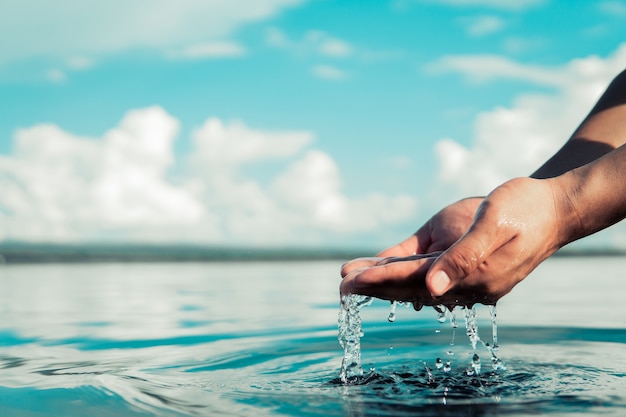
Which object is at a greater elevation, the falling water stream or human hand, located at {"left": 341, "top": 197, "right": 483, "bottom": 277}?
human hand, located at {"left": 341, "top": 197, "right": 483, "bottom": 277}

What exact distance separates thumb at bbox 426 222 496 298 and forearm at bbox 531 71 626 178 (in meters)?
1.53

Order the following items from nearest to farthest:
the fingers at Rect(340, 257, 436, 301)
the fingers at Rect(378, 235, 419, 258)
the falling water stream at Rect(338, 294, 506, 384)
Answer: the fingers at Rect(340, 257, 436, 301)
the falling water stream at Rect(338, 294, 506, 384)
the fingers at Rect(378, 235, 419, 258)

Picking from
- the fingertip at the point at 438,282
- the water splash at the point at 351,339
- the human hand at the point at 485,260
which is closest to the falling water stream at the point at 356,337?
the water splash at the point at 351,339

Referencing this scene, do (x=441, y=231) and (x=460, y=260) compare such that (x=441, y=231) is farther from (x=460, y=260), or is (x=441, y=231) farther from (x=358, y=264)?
(x=460, y=260)

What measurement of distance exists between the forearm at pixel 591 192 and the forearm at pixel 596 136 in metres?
0.94

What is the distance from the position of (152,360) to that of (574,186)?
2.68 metres

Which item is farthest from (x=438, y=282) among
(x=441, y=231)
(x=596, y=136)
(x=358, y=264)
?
(x=596, y=136)

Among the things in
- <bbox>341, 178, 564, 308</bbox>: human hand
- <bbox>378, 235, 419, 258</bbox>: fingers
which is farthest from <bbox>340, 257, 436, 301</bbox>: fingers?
<bbox>378, 235, 419, 258</bbox>: fingers

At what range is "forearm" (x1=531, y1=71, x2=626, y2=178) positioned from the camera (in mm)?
4230

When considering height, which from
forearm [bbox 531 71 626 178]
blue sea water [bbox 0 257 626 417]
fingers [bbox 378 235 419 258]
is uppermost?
forearm [bbox 531 71 626 178]

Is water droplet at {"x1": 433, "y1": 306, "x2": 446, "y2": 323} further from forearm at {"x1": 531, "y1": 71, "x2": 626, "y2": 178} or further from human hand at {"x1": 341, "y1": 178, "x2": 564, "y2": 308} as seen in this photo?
forearm at {"x1": 531, "y1": 71, "x2": 626, "y2": 178}

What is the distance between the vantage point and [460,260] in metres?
2.81

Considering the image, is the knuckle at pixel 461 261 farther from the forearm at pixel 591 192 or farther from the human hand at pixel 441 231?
the human hand at pixel 441 231

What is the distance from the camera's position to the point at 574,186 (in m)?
3.21
